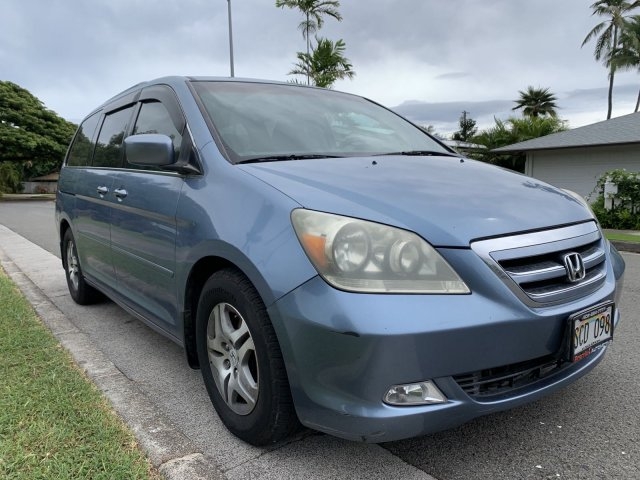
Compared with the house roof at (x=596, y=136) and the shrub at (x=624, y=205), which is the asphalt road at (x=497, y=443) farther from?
the house roof at (x=596, y=136)

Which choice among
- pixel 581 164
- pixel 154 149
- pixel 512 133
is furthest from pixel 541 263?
pixel 512 133

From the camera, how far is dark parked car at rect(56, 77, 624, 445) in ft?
5.82

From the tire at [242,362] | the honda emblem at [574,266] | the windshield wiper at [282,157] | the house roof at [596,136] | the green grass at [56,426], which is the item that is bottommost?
the green grass at [56,426]

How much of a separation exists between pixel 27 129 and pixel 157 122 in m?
37.7

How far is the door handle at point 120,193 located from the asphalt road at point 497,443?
1080 mm

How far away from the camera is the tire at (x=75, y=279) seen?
4652mm

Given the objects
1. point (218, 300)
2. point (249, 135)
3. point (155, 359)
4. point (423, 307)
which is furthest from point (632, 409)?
point (155, 359)

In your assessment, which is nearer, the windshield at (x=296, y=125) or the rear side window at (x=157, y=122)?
the windshield at (x=296, y=125)

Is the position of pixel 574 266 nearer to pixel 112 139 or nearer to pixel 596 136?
pixel 112 139

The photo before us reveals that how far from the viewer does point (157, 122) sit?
3.17 metres

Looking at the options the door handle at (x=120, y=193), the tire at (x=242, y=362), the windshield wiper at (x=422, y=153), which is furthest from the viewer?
the door handle at (x=120, y=193)

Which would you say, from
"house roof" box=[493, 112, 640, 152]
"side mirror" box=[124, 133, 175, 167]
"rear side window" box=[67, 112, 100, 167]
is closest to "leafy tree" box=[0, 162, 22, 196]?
"house roof" box=[493, 112, 640, 152]

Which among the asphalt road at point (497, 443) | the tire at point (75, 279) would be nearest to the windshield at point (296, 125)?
the asphalt road at point (497, 443)

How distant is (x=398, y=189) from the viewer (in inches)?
84.7
